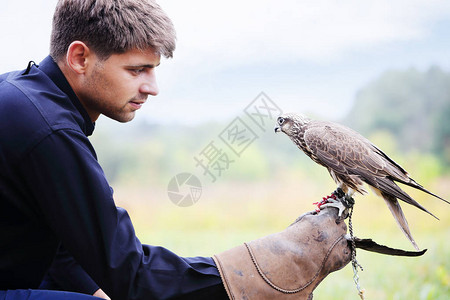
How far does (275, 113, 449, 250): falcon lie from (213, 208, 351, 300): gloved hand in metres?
0.22

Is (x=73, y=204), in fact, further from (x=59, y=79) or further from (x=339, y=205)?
(x=339, y=205)

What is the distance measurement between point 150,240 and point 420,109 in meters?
3.64

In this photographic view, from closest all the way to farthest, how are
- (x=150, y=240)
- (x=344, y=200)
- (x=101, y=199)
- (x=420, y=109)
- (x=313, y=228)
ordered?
(x=101, y=199) < (x=313, y=228) < (x=344, y=200) < (x=150, y=240) < (x=420, y=109)

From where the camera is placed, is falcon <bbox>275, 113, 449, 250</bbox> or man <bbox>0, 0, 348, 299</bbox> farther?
falcon <bbox>275, 113, 449, 250</bbox>

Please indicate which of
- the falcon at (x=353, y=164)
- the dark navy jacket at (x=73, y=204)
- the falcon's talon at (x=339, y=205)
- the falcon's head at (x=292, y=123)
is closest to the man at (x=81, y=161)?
the dark navy jacket at (x=73, y=204)

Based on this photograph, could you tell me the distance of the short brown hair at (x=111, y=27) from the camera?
150cm

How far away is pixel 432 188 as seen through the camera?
197 inches

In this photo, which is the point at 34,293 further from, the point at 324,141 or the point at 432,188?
the point at 432,188

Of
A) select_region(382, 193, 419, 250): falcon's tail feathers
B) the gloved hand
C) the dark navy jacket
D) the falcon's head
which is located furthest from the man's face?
select_region(382, 193, 419, 250): falcon's tail feathers

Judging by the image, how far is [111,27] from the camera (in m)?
1.50

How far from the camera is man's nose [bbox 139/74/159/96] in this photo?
1.55 meters

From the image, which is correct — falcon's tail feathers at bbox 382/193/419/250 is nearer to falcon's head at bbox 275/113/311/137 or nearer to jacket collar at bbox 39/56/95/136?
falcon's head at bbox 275/113/311/137

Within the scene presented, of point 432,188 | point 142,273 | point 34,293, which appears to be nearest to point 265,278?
point 142,273

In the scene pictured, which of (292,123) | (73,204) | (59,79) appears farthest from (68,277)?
(292,123)
